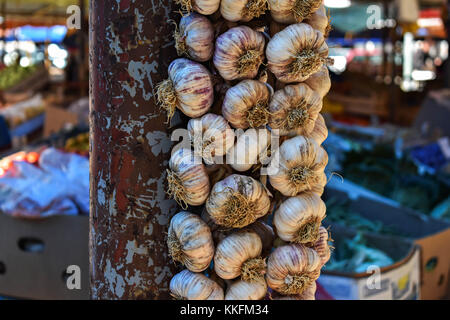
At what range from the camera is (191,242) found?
1.25 m

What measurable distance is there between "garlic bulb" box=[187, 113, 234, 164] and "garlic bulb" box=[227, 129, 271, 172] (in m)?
0.02

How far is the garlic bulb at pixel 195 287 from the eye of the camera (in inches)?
50.0

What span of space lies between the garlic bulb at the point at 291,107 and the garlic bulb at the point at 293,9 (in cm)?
16

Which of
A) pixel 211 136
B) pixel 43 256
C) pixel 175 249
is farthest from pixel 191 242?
pixel 43 256

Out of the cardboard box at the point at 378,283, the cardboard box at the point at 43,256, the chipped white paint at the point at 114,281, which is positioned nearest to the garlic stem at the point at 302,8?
the chipped white paint at the point at 114,281

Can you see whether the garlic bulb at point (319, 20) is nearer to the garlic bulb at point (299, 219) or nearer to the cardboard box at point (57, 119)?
the garlic bulb at point (299, 219)

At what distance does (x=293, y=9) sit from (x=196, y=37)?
0.78ft

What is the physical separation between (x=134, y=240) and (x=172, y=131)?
0.99ft

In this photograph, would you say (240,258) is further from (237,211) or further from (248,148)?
(248,148)

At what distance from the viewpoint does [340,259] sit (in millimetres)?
2986

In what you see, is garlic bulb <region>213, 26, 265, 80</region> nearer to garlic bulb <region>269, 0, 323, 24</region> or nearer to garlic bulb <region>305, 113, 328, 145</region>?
garlic bulb <region>269, 0, 323, 24</region>
